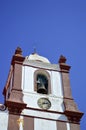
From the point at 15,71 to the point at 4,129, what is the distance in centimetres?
543

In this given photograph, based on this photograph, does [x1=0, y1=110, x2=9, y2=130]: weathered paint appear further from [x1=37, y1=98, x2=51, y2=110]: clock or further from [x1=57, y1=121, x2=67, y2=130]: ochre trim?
[x1=57, y1=121, x2=67, y2=130]: ochre trim

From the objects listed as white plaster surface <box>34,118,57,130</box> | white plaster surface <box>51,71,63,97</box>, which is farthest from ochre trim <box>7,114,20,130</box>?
white plaster surface <box>51,71,63,97</box>

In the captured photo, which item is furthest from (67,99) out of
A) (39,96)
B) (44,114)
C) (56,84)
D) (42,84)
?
(44,114)

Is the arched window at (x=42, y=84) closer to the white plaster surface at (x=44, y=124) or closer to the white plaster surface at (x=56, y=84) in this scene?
the white plaster surface at (x=56, y=84)

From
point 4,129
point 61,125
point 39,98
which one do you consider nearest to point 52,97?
point 39,98

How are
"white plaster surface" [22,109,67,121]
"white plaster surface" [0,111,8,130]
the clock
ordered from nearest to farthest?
1. "white plaster surface" [0,111,8,130]
2. "white plaster surface" [22,109,67,121]
3. the clock

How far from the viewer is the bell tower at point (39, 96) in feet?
76.5

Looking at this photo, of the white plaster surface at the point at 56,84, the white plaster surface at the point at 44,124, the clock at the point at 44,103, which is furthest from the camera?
the white plaster surface at the point at 56,84

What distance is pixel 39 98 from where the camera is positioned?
25156 millimetres

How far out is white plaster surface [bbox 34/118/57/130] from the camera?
Result: 2300 cm

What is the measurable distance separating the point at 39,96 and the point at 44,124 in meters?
2.57

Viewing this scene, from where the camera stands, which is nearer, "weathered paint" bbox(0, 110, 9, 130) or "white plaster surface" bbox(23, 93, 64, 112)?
"weathered paint" bbox(0, 110, 9, 130)

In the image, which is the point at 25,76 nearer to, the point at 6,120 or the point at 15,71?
the point at 15,71

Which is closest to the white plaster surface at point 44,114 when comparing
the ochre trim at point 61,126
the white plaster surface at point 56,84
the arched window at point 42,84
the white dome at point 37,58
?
the ochre trim at point 61,126
